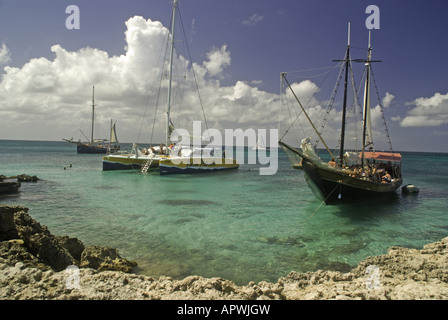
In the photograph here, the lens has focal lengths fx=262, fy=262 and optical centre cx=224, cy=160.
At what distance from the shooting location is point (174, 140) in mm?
34031

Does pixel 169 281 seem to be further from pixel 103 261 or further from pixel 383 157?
pixel 383 157

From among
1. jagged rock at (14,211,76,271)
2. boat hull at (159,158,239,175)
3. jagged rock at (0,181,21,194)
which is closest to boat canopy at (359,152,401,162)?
boat hull at (159,158,239,175)

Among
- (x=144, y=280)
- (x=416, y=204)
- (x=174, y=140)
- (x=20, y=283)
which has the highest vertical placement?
(x=174, y=140)

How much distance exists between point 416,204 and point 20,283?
68.5 feet

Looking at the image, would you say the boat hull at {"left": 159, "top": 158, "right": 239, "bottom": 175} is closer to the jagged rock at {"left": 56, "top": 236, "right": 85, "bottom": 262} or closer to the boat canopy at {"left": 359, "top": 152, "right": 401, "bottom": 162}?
the boat canopy at {"left": 359, "top": 152, "right": 401, "bottom": 162}

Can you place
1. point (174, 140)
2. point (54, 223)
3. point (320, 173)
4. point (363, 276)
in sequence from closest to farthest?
point (363, 276), point (54, 223), point (320, 173), point (174, 140)

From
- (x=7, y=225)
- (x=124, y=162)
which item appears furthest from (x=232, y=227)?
(x=124, y=162)

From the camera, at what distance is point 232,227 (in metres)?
10.7

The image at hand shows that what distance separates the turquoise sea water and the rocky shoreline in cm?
179

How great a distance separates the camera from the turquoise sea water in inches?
284

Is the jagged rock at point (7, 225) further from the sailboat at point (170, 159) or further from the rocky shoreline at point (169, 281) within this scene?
the sailboat at point (170, 159)

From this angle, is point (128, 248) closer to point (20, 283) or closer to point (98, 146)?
point (20, 283)
